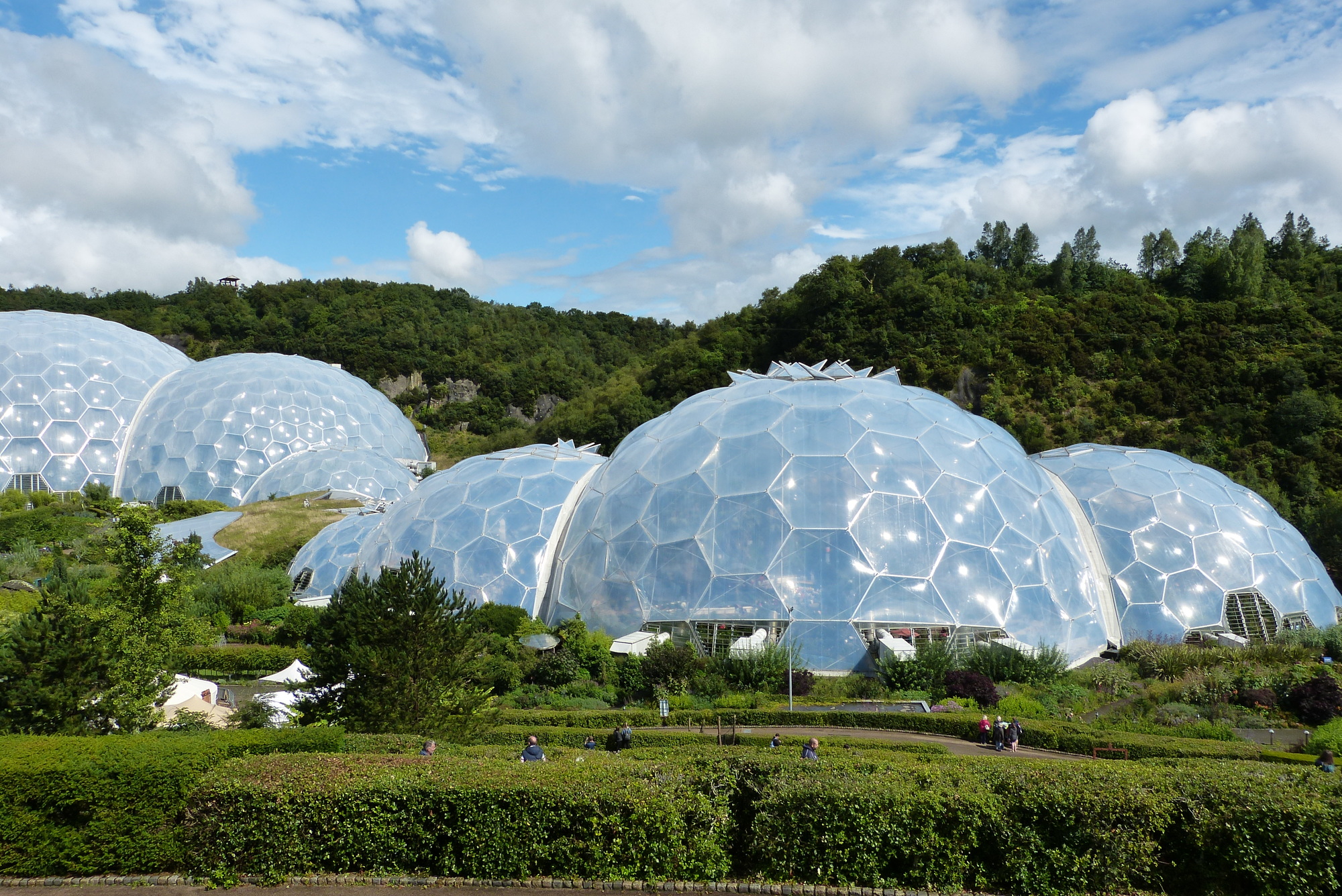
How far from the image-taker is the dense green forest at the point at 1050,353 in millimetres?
43125

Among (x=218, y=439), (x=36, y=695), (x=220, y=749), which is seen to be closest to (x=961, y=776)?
(x=220, y=749)

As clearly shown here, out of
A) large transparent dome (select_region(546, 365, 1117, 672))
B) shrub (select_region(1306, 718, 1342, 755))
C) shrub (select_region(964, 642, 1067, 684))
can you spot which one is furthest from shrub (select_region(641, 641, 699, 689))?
shrub (select_region(1306, 718, 1342, 755))

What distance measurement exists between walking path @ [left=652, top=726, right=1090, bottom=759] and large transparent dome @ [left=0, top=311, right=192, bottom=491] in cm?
4355

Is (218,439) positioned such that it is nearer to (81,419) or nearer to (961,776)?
(81,419)

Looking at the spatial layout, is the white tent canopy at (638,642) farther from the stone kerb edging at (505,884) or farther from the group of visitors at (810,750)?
the stone kerb edging at (505,884)

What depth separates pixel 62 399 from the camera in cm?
4622

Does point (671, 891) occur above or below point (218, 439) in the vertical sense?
below

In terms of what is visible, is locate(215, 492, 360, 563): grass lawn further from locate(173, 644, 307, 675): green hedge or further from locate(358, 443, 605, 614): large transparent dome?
locate(173, 644, 307, 675): green hedge

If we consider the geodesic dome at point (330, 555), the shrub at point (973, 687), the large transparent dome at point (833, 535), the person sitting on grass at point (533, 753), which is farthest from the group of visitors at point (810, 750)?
the geodesic dome at point (330, 555)

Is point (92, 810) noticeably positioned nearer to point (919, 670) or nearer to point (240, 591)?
point (919, 670)

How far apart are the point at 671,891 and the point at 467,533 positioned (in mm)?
18983

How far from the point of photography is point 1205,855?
8.09m

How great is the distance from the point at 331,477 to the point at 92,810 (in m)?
37.5

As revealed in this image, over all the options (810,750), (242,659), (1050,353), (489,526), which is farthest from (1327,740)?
(1050,353)
